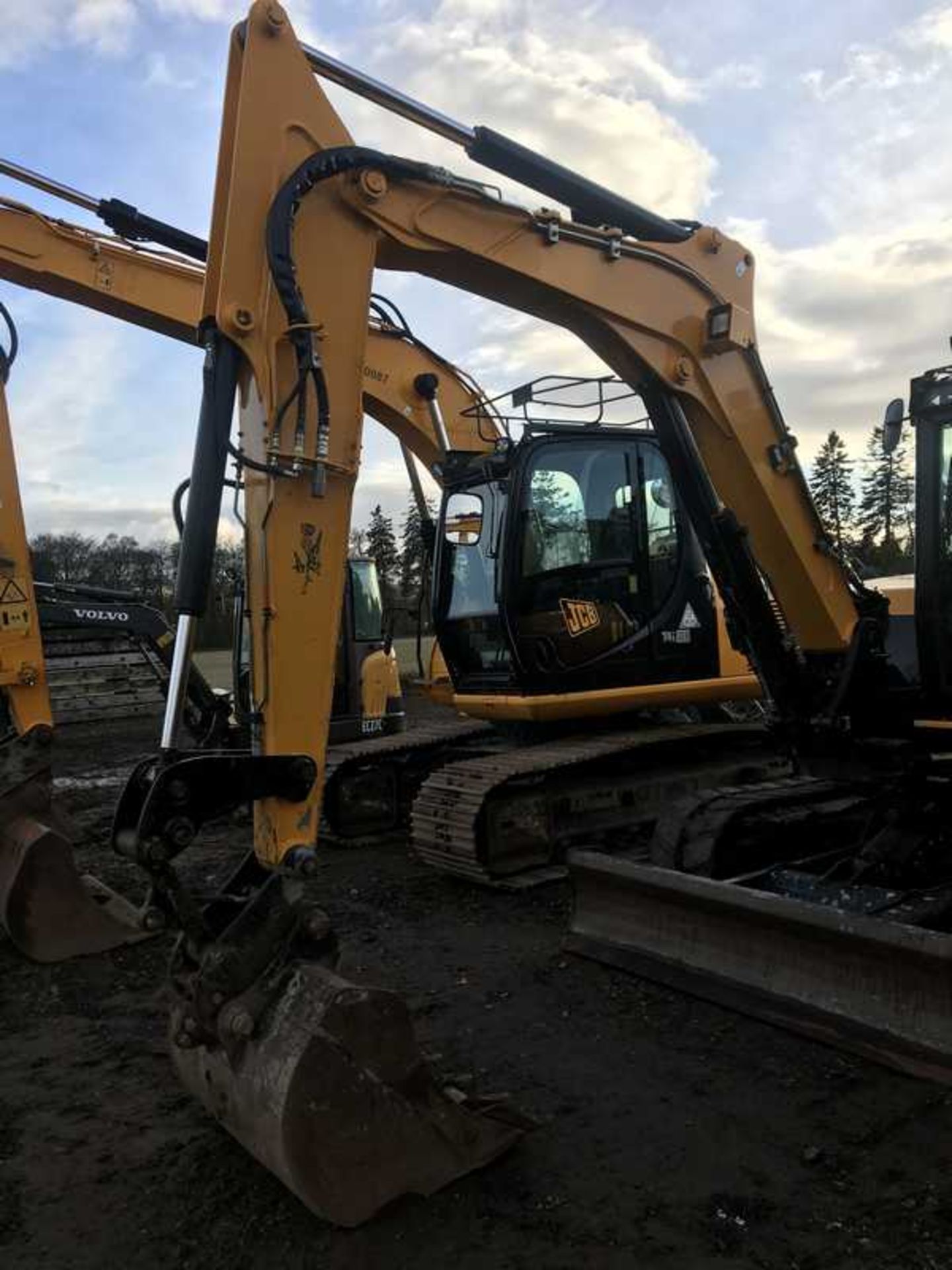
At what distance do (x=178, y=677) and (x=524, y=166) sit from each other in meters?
2.64

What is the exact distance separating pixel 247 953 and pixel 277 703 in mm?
841

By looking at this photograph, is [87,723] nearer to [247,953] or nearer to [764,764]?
[764,764]

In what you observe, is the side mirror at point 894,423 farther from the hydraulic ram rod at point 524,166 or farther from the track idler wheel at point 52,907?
the track idler wheel at point 52,907

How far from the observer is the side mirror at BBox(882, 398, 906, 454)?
4570 millimetres

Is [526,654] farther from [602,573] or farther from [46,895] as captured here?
[46,895]

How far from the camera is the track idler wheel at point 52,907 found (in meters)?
5.57

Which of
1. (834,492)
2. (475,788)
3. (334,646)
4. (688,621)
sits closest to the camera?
(334,646)

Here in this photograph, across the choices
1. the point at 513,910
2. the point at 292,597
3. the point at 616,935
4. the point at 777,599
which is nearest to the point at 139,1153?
the point at 292,597

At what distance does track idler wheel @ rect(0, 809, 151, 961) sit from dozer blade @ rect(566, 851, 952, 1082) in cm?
263

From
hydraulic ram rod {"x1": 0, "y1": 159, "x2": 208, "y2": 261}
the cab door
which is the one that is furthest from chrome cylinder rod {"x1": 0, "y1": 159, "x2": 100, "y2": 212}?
the cab door

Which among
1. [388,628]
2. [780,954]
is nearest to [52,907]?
[780,954]

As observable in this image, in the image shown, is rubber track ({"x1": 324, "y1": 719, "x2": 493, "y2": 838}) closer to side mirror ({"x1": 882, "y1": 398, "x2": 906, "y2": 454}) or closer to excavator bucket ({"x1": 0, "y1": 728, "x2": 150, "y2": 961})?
excavator bucket ({"x1": 0, "y1": 728, "x2": 150, "y2": 961})

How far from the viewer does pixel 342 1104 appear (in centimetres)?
285

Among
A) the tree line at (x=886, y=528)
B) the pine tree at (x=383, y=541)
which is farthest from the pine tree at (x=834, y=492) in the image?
the pine tree at (x=383, y=541)
